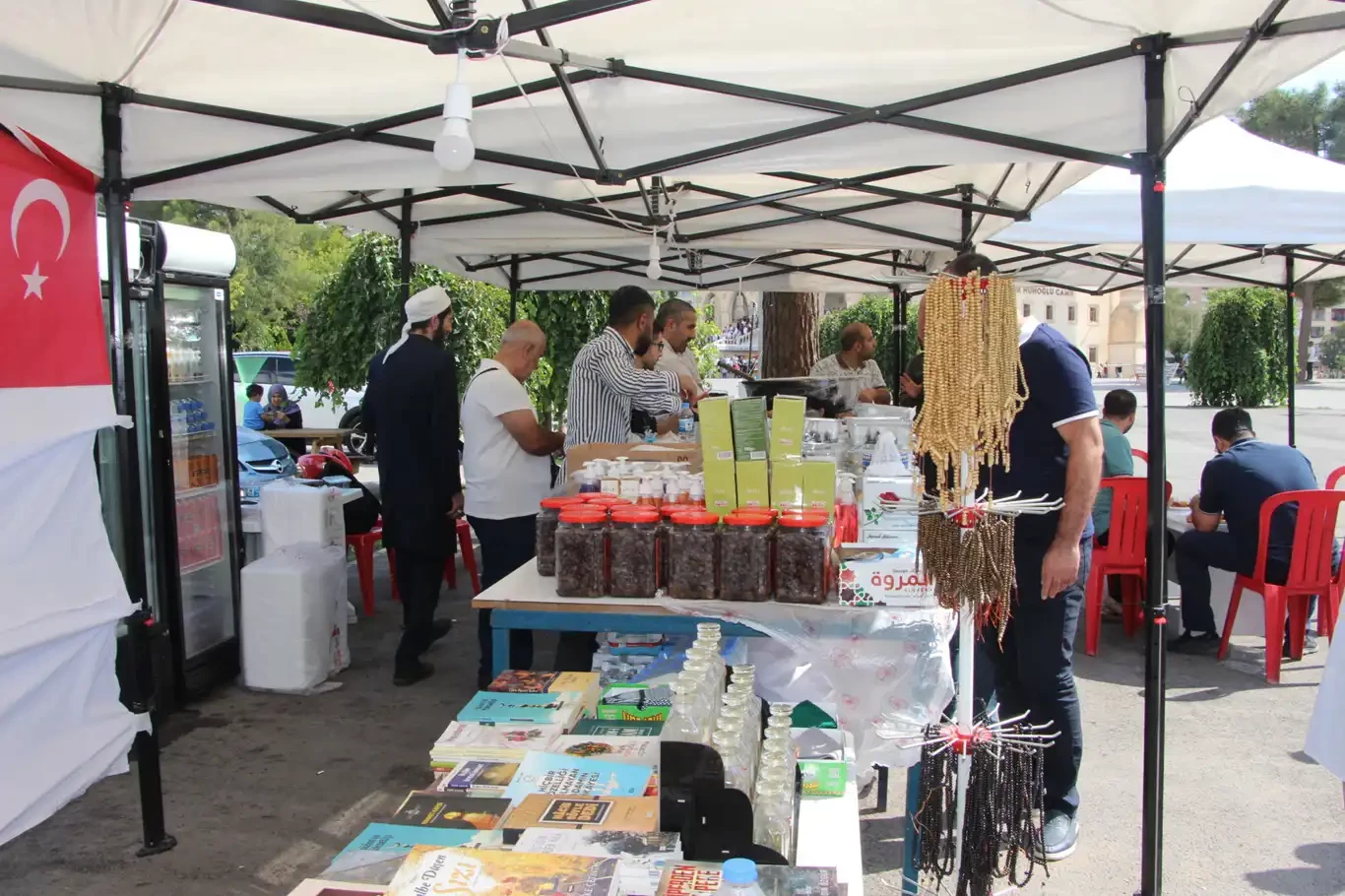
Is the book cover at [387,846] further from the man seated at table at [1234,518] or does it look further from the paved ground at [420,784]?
the man seated at table at [1234,518]

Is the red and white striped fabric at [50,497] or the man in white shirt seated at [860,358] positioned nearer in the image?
the red and white striped fabric at [50,497]

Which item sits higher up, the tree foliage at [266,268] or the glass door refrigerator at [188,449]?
the tree foliage at [266,268]

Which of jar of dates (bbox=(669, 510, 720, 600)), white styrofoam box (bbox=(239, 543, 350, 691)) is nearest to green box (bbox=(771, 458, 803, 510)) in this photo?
jar of dates (bbox=(669, 510, 720, 600))

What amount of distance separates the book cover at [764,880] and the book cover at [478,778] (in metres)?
0.58

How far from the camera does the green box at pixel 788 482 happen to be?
3.23m

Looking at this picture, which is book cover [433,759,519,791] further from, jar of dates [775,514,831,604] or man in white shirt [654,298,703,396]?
man in white shirt [654,298,703,396]

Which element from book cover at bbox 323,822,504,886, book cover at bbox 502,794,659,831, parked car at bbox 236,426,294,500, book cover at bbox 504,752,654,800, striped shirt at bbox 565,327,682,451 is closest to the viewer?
book cover at bbox 323,822,504,886

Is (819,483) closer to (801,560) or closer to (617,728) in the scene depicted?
(801,560)

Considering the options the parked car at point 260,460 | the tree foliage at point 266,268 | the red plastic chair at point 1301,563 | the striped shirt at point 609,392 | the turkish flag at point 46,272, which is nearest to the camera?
the turkish flag at point 46,272

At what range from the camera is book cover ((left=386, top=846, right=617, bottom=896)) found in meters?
1.54

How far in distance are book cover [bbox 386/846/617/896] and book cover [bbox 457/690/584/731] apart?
2.55 ft

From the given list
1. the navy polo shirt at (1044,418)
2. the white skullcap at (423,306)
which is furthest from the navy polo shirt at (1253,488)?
the white skullcap at (423,306)

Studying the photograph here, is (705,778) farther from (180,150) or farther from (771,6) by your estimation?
(180,150)

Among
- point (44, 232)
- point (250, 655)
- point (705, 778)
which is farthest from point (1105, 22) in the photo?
point (250, 655)
